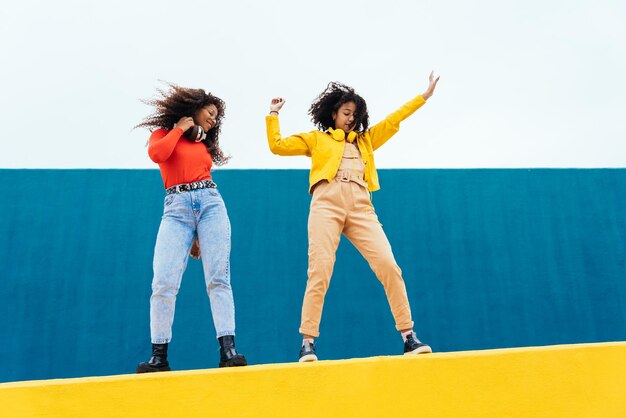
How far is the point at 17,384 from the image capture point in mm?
1688

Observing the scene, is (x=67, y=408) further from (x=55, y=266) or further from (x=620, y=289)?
(x=620, y=289)

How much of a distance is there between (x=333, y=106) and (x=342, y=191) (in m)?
0.71

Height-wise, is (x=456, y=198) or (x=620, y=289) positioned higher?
(x=456, y=198)

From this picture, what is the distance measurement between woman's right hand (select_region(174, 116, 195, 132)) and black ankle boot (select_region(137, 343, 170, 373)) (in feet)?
3.62

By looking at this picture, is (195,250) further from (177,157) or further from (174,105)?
(174,105)

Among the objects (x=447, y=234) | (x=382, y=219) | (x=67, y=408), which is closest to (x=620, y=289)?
(x=447, y=234)

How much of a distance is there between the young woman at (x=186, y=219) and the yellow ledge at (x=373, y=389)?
34cm

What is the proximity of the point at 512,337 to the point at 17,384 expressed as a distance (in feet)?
11.3

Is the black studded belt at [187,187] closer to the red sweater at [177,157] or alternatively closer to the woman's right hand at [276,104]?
the red sweater at [177,157]

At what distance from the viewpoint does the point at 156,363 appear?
6.86 ft

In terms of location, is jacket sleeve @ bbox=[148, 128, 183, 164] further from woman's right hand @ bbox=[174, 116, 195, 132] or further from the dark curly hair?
the dark curly hair

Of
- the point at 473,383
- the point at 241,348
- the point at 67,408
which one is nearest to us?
the point at 67,408

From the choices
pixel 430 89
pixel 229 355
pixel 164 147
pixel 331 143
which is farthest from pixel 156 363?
pixel 430 89

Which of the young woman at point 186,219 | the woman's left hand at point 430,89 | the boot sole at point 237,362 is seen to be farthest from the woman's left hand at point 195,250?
the woman's left hand at point 430,89
